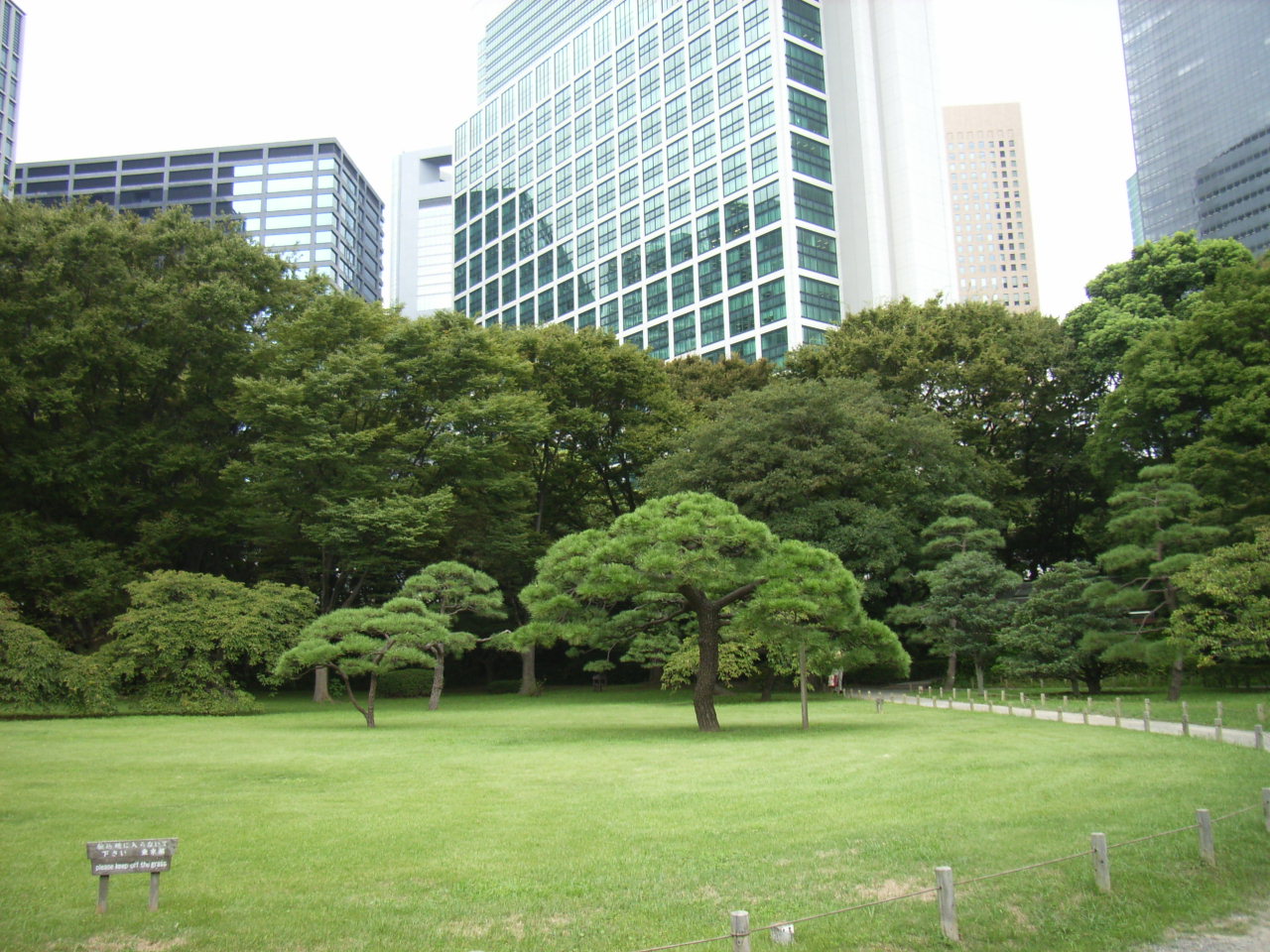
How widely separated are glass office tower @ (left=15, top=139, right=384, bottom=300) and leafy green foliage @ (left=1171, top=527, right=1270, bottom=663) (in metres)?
98.4

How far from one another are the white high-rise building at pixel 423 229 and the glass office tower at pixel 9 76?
51835 millimetres

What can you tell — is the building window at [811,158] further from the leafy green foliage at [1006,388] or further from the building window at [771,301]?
the leafy green foliage at [1006,388]

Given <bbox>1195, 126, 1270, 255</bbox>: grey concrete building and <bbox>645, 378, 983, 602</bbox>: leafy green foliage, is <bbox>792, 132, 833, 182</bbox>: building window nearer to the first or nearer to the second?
<bbox>645, 378, 983, 602</bbox>: leafy green foliage

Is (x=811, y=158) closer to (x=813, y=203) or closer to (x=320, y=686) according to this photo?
(x=813, y=203)

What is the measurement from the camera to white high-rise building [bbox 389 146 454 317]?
133 metres

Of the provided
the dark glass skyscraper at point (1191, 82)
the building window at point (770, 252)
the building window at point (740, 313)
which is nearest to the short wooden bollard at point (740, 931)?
the building window at point (770, 252)

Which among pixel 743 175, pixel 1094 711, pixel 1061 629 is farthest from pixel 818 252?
pixel 1094 711

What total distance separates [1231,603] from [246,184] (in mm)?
110937

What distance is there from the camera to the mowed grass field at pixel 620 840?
7.48 meters

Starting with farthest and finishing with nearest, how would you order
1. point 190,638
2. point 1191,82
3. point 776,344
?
point 1191,82
point 776,344
point 190,638

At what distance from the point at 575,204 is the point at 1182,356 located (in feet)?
220

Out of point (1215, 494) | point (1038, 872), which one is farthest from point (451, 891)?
point (1215, 494)

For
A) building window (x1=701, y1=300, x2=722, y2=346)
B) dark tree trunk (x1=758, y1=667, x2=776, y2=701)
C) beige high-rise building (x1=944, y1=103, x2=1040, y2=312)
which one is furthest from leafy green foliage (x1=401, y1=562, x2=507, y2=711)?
beige high-rise building (x1=944, y1=103, x2=1040, y2=312)

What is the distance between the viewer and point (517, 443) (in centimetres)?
4353
